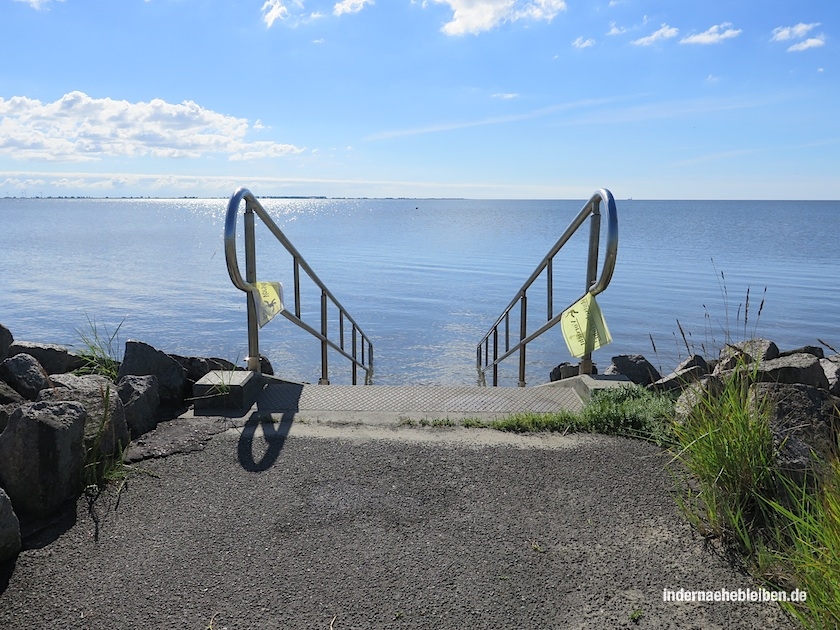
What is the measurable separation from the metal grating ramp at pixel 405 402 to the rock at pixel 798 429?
5.05 ft

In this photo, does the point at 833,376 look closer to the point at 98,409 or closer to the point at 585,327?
the point at 585,327

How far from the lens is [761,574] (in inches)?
102

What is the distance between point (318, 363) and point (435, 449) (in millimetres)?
10600

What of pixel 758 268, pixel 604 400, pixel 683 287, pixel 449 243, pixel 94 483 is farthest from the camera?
pixel 449 243

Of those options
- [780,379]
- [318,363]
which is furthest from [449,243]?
[780,379]

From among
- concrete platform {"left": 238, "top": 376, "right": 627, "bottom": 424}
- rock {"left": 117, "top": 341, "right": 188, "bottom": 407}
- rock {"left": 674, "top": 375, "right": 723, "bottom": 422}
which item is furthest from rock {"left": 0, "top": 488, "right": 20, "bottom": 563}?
rock {"left": 674, "top": 375, "right": 723, "bottom": 422}

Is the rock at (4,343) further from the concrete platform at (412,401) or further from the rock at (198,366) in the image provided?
the concrete platform at (412,401)

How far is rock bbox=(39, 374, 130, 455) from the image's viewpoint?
11.4 ft

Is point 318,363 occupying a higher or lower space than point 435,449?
lower

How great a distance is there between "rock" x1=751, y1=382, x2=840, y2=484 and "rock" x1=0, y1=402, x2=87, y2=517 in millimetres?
3162

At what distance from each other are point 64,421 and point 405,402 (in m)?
2.34

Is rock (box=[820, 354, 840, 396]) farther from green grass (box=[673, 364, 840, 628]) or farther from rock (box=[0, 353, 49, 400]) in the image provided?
rock (box=[0, 353, 49, 400])

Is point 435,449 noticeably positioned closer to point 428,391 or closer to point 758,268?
point 428,391

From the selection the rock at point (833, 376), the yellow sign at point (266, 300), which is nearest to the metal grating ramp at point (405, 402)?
the yellow sign at point (266, 300)
